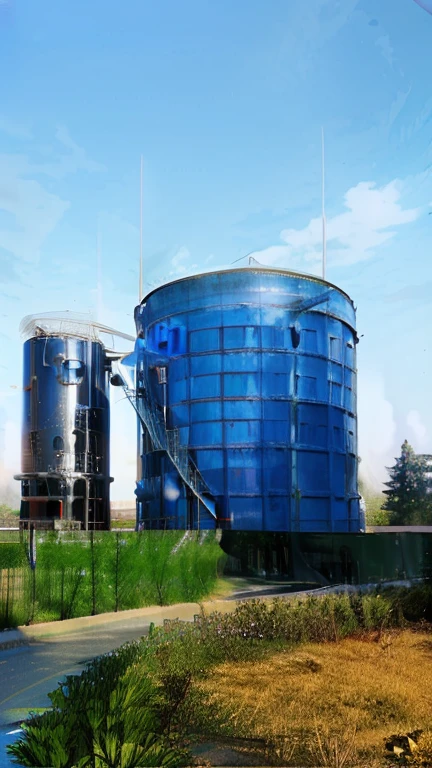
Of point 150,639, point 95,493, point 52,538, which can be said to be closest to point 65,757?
point 150,639

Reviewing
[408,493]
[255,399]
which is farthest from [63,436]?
[408,493]

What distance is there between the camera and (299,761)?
7.70 m

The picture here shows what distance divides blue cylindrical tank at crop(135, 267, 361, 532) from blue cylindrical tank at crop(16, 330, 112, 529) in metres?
6.26

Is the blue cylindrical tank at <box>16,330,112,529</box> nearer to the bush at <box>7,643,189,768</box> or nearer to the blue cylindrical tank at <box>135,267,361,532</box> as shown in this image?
the blue cylindrical tank at <box>135,267,361,532</box>

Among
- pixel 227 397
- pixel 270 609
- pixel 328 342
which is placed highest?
pixel 328 342

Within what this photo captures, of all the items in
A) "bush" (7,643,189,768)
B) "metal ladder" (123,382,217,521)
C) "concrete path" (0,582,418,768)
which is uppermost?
"metal ladder" (123,382,217,521)

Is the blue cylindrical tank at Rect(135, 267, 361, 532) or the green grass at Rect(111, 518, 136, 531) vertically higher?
the blue cylindrical tank at Rect(135, 267, 361, 532)

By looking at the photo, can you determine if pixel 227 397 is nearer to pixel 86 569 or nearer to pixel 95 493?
pixel 95 493

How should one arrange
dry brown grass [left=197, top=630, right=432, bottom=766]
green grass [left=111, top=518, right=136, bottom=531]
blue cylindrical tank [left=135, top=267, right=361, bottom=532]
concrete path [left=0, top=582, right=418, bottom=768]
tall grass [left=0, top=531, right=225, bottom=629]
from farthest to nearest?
green grass [left=111, top=518, right=136, bottom=531] < blue cylindrical tank [left=135, top=267, right=361, bottom=532] < tall grass [left=0, top=531, right=225, bottom=629] < concrete path [left=0, top=582, right=418, bottom=768] < dry brown grass [left=197, top=630, right=432, bottom=766]

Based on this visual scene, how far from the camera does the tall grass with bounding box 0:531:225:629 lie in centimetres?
2011

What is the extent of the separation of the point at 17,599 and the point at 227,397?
2602 cm

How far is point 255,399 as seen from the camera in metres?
44.5

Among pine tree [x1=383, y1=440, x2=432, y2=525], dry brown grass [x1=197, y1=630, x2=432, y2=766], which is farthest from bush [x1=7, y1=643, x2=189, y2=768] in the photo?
pine tree [x1=383, y1=440, x2=432, y2=525]

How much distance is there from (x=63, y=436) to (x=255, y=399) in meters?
15.1
